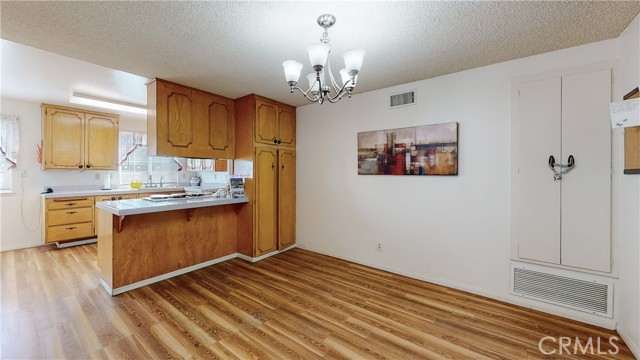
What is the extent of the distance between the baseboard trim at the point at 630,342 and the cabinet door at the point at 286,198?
372 cm

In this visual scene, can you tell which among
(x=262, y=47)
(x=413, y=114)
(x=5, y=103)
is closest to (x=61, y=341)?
(x=262, y=47)

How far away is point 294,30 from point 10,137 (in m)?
5.28

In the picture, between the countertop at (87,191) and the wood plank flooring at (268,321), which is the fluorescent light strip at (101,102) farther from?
the wood plank flooring at (268,321)

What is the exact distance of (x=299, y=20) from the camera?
1.87 meters

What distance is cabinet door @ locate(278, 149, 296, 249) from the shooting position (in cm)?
418

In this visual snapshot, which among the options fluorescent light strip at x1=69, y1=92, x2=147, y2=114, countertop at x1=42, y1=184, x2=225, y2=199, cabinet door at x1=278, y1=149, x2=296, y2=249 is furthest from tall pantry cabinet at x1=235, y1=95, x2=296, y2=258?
fluorescent light strip at x1=69, y1=92, x2=147, y2=114

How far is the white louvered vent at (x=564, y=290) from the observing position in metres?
2.19

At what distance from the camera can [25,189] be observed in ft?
14.1

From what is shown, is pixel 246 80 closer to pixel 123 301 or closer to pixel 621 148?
pixel 123 301

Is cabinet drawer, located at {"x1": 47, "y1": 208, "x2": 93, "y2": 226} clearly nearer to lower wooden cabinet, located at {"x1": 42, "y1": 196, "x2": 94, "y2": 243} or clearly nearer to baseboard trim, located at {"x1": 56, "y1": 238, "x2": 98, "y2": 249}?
lower wooden cabinet, located at {"x1": 42, "y1": 196, "x2": 94, "y2": 243}

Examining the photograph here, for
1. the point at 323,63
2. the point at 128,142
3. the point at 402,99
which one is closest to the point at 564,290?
the point at 402,99

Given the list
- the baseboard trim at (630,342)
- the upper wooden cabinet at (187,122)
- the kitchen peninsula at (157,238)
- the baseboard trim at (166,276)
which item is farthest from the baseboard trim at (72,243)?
the baseboard trim at (630,342)

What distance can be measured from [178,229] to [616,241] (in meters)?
4.48

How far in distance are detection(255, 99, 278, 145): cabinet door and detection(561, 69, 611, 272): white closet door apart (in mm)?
3374
